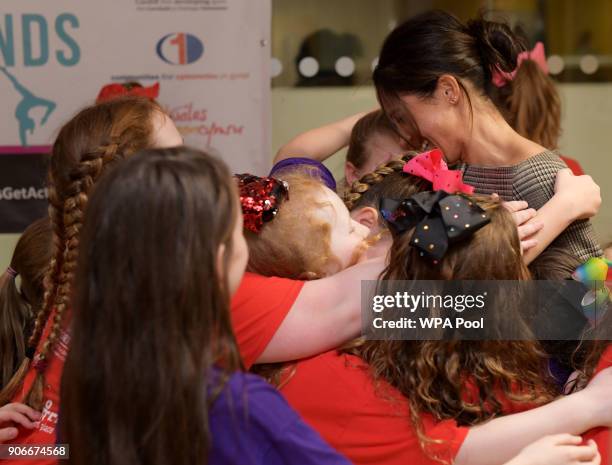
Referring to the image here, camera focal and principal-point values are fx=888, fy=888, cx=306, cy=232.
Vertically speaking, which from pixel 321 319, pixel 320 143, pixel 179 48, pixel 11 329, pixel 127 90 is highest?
pixel 179 48

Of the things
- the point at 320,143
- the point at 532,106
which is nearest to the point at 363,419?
the point at 320,143

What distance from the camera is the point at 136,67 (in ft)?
10.2

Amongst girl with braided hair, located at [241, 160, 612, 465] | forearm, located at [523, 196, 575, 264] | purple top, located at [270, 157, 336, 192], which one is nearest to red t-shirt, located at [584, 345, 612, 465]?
girl with braided hair, located at [241, 160, 612, 465]

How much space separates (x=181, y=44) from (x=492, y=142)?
4.58 feet

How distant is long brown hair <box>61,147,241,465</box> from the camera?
1135 mm

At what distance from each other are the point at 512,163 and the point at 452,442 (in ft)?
2.89

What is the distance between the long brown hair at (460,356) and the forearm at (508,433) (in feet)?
0.14

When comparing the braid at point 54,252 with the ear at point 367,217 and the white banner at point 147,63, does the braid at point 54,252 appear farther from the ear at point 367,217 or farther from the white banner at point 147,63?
the white banner at point 147,63

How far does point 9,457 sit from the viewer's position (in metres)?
1.71

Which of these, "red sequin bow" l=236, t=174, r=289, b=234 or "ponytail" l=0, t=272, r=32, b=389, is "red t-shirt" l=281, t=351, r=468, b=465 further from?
"ponytail" l=0, t=272, r=32, b=389

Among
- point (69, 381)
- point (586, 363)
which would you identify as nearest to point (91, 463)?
point (69, 381)

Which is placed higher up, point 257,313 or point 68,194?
point 68,194

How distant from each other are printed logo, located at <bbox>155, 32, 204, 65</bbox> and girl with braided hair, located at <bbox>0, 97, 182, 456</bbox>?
4.42 feet

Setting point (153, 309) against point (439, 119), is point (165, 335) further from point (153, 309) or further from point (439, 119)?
point (439, 119)
